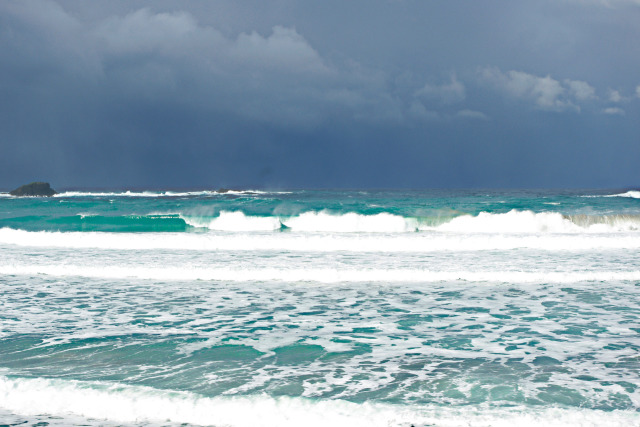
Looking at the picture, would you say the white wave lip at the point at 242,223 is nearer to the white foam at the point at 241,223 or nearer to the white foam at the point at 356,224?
the white foam at the point at 241,223

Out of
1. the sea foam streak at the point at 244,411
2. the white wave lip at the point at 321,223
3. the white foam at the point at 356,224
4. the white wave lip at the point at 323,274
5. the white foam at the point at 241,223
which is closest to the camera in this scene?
the sea foam streak at the point at 244,411

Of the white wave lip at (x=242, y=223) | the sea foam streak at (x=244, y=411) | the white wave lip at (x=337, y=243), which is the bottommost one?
the sea foam streak at (x=244, y=411)

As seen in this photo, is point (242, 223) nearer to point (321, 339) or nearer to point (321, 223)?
point (321, 223)

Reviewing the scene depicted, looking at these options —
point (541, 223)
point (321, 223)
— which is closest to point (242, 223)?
point (321, 223)

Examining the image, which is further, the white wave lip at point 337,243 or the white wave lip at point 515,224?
the white wave lip at point 515,224

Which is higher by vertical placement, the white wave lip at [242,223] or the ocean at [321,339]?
the white wave lip at [242,223]

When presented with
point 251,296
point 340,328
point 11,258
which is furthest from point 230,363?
point 11,258

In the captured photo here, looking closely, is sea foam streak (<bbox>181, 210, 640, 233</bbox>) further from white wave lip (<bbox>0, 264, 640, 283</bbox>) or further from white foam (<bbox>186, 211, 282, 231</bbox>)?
white wave lip (<bbox>0, 264, 640, 283</bbox>)

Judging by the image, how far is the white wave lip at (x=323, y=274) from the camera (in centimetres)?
1048

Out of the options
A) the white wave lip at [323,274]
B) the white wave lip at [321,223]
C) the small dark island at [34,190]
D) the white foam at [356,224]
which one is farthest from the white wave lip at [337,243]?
the small dark island at [34,190]

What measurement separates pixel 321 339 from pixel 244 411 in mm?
2158

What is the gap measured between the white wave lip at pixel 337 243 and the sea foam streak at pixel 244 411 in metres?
11.2

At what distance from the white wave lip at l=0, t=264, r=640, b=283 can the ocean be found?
0.04 m

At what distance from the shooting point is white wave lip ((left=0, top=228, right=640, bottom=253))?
51.7 feet
